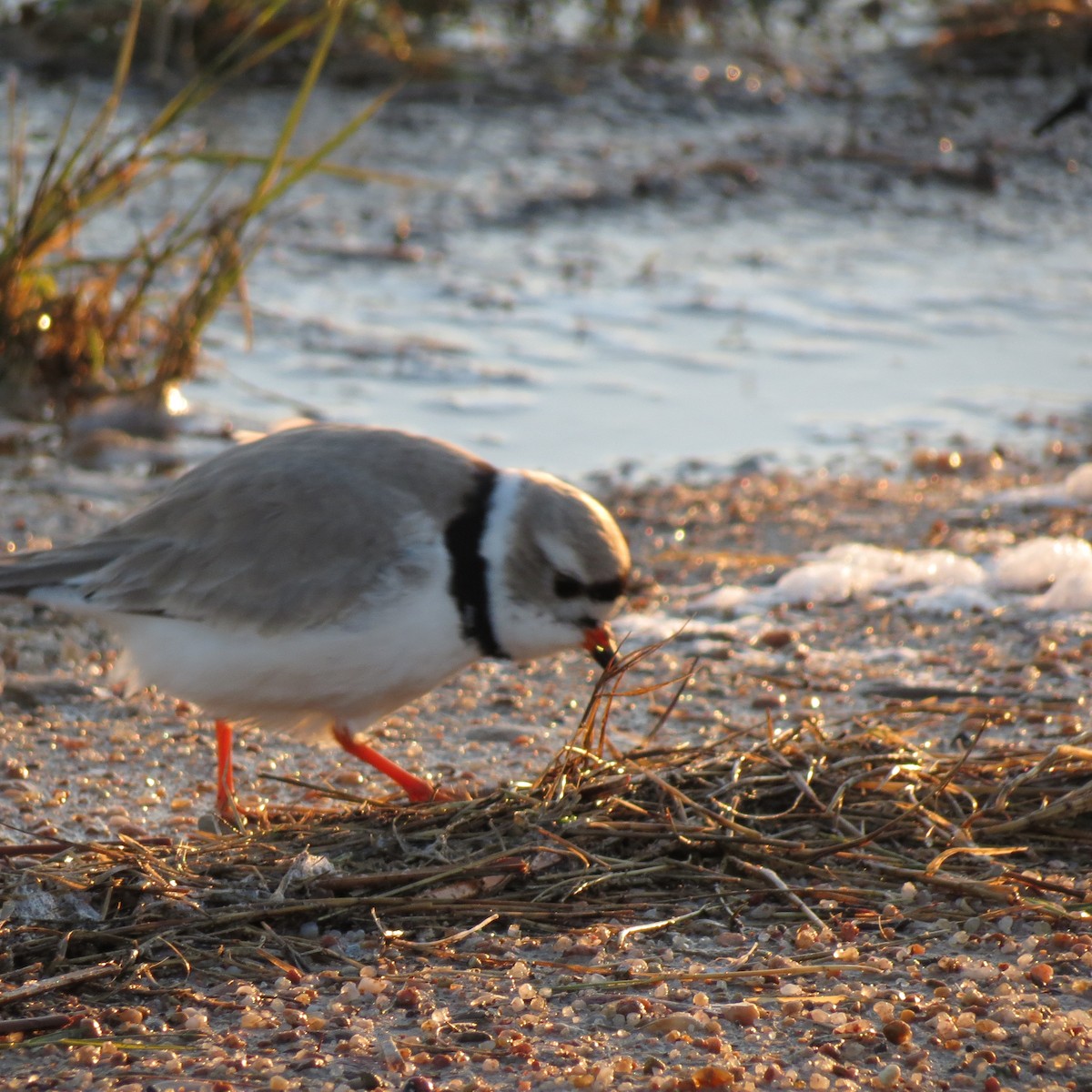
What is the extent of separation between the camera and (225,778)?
3.47 m

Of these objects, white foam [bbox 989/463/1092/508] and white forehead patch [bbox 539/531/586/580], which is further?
white foam [bbox 989/463/1092/508]

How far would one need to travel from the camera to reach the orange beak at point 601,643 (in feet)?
11.6

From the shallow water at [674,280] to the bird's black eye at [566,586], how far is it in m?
2.56

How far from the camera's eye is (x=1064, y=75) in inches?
443

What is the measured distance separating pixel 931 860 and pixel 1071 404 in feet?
14.5

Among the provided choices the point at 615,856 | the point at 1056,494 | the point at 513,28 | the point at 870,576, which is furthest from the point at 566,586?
the point at 513,28

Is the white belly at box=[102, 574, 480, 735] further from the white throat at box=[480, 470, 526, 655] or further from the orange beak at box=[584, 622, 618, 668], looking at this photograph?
the orange beak at box=[584, 622, 618, 668]

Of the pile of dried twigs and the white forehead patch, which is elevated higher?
the white forehead patch

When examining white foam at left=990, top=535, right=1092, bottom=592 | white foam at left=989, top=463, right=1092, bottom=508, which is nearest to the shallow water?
white foam at left=989, top=463, right=1092, bottom=508

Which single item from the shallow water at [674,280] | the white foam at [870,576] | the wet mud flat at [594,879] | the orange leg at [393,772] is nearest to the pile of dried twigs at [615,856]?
the wet mud flat at [594,879]

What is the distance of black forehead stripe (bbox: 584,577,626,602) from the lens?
346cm

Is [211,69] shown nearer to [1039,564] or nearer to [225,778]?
[225,778]

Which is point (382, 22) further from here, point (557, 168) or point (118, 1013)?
point (118, 1013)

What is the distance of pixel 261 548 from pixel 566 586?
64cm
